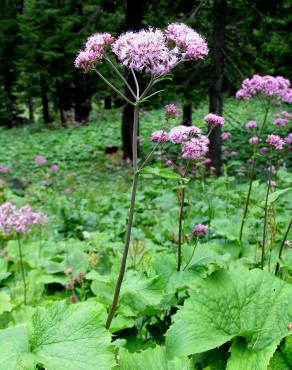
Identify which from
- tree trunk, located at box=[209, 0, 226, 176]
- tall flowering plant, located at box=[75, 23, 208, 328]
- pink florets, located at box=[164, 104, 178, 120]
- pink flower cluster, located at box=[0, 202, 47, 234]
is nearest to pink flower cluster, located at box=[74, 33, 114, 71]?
tall flowering plant, located at box=[75, 23, 208, 328]

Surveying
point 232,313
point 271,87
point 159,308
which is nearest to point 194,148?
point 159,308

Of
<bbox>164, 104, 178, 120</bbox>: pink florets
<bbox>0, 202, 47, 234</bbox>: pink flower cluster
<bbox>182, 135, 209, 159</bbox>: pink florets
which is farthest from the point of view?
<bbox>0, 202, 47, 234</bbox>: pink flower cluster

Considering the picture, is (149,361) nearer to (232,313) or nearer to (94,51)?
(232,313)

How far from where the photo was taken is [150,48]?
1967 millimetres

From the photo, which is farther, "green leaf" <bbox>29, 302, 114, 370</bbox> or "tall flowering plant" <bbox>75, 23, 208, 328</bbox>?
"tall flowering plant" <bbox>75, 23, 208, 328</bbox>

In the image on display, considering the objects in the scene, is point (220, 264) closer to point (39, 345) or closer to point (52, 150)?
point (39, 345)

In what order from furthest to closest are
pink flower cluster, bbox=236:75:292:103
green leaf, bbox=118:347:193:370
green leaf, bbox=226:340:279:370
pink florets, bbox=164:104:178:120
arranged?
1. pink flower cluster, bbox=236:75:292:103
2. pink florets, bbox=164:104:178:120
3. green leaf, bbox=118:347:193:370
4. green leaf, bbox=226:340:279:370

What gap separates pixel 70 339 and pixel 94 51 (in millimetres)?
1298

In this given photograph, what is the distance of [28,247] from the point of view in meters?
4.80

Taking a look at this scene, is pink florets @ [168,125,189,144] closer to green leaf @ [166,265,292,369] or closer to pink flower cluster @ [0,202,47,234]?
green leaf @ [166,265,292,369]

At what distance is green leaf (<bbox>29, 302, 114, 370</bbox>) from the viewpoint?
1.62 meters

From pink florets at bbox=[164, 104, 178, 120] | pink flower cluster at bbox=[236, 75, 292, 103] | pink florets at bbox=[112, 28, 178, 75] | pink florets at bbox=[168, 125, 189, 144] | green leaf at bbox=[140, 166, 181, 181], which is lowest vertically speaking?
green leaf at bbox=[140, 166, 181, 181]

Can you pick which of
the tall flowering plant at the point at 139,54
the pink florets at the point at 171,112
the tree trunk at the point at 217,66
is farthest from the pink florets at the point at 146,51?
the tree trunk at the point at 217,66

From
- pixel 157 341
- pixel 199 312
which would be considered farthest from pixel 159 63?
pixel 157 341
